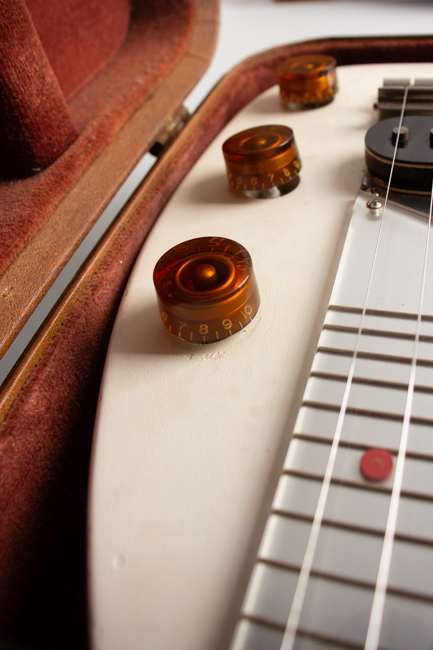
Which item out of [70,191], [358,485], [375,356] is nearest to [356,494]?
[358,485]

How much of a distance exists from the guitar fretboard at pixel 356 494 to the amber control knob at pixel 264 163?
0.61 feet

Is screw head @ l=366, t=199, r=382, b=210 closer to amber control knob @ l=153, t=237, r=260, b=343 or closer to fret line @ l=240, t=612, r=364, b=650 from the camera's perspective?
amber control knob @ l=153, t=237, r=260, b=343

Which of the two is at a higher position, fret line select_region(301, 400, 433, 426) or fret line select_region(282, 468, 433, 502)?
fret line select_region(301, 400, 433, 426)

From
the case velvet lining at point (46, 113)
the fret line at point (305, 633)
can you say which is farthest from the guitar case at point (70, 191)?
the fret line at point (305, 633)

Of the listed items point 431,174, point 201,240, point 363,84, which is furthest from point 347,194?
point 363,84

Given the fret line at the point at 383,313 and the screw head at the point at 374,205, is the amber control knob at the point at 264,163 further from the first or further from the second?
the fret line at the point at 383,313

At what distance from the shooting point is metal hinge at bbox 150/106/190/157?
762 millimetres

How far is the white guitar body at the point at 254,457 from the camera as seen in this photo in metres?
0.32

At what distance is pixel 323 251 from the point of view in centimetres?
55

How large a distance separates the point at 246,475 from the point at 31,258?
13.2 inches

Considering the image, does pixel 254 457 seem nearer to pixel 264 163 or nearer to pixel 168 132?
pixel 264 163

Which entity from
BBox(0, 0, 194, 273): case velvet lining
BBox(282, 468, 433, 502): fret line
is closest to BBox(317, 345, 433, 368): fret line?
BBox(282, 468, 433, 502): fret line

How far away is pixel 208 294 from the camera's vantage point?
0.44 m

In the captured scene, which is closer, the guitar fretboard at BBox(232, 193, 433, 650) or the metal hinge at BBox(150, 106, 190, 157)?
the guitar fretboard at BBox(232, 193, 433, 650)
